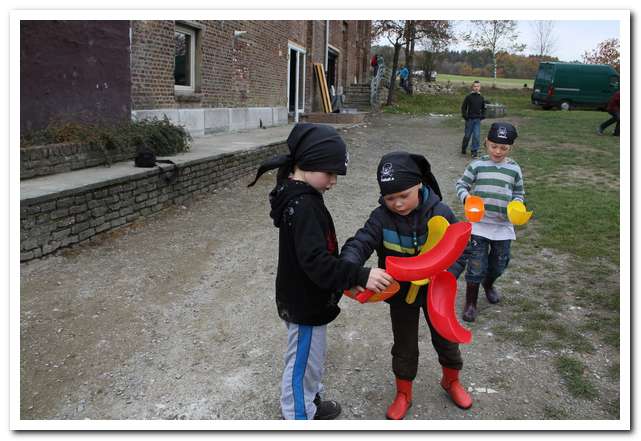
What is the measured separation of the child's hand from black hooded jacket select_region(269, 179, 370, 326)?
0.9 inches

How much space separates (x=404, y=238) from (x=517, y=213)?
1385mm

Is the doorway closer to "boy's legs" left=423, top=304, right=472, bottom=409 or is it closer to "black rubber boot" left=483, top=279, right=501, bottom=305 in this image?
"black rubber boot" left=483, top=279, right=501, bottom=305

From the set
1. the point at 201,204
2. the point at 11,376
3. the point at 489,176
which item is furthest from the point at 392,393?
the point at 201,204

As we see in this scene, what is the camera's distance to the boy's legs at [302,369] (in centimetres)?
280

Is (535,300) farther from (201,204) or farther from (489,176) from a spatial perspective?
(201,204)

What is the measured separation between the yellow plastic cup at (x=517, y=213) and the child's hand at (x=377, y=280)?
1663 millimetres

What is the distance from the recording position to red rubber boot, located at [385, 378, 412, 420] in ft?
10.2

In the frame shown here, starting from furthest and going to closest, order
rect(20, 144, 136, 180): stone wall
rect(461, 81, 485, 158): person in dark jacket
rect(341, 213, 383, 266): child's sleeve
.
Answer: rect(461, 81, 485, 158): person in dark jacket
rect(20, 144, 136, 180): stone wall
rect(341, 213, 383, 266): child's sleeve

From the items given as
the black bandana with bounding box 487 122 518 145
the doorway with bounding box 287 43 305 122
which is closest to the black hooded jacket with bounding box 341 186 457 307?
the black bandana with bounding box 487 122 518 145

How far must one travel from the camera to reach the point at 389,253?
293cm

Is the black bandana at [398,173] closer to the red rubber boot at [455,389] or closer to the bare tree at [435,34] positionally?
the red rubber boot at [455,389]

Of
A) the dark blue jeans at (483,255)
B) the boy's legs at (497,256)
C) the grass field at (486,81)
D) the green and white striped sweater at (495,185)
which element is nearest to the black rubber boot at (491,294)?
the boy's legs at (497,256)

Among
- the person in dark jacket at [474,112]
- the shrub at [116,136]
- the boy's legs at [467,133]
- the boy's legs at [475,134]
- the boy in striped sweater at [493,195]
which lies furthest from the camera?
the boy's legs at [467,133]
